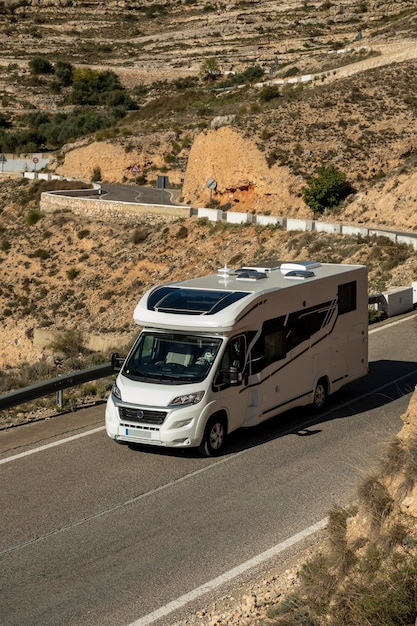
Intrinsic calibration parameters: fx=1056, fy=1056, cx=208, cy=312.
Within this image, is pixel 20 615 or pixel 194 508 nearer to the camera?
pixel 20 615

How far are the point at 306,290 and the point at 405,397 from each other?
281cm

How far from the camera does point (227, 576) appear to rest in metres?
9.87

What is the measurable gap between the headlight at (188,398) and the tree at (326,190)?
37.3 metres

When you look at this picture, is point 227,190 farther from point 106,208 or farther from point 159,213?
point 106,208

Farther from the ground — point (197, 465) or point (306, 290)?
point (306, 290)

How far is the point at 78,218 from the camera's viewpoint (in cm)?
5775

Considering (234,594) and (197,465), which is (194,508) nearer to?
(197,465)

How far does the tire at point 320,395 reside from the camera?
16.0m

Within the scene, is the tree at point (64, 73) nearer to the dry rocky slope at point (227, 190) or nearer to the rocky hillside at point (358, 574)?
the dry rocky slope at point (227, 190)

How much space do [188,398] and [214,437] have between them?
81 centimetres

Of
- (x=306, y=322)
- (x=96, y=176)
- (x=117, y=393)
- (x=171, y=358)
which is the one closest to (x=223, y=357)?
(x=171, y=358)

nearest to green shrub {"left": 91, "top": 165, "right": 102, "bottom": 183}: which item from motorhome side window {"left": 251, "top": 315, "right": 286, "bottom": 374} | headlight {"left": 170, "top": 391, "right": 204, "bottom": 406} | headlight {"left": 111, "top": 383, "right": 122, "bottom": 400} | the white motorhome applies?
the white motorhome

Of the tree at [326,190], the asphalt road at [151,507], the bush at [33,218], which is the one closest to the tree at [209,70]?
the bush at [33,218]

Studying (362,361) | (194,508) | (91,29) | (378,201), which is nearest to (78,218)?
(378,201)
